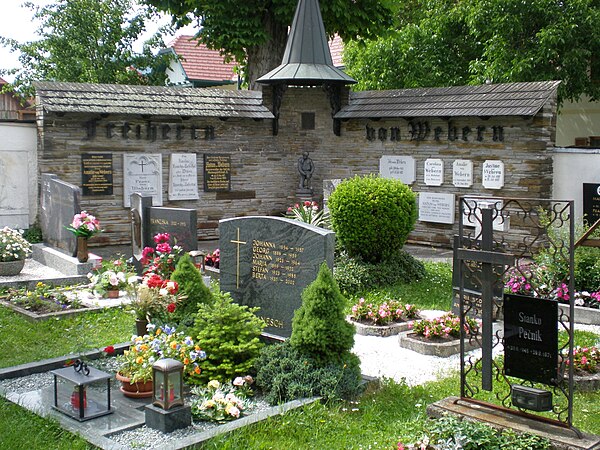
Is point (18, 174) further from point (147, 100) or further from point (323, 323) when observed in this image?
Result: point (323, 323)

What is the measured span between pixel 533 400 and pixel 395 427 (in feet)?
3.99

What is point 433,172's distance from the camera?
17375 mm

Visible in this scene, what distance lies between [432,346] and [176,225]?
463 cm

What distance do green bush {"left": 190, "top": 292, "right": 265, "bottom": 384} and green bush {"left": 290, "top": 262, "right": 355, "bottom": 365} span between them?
571mm

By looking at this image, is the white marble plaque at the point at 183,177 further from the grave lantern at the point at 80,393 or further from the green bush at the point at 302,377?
the grave lantern at the point at 80,393

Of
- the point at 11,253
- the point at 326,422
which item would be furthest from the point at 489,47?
the point at 326,422

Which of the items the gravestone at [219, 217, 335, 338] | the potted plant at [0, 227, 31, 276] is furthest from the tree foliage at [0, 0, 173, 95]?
the gravestone at [219, 217, 335, 338]

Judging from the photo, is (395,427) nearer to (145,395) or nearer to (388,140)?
(145,395)

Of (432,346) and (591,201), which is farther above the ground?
(591,201)

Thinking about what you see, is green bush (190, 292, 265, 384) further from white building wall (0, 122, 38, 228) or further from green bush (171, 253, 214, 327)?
white building wall (0, 122, 38, 228)

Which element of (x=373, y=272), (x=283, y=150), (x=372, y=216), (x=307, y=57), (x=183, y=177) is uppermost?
(x=307, y=57)

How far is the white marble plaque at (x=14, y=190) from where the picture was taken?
1641cm

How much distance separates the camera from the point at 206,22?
2055 cm

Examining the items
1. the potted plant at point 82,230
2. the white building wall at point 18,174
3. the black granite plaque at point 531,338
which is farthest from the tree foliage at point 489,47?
the black granite plaque at point 531,338
